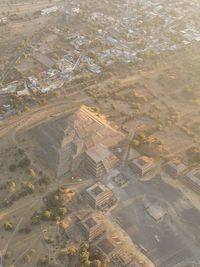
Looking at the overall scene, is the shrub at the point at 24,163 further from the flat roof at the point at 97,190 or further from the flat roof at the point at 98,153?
the flat roof at the point at 97,190

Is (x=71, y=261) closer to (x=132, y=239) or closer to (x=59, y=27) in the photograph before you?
(x=132, y=239)

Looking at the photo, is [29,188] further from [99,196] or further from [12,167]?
[99,196]

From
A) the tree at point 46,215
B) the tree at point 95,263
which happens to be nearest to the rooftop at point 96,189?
the tree at point 46,215

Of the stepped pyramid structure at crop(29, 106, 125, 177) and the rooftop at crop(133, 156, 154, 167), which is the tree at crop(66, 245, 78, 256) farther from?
the rooftop at crop(133, 156, 154, 167)

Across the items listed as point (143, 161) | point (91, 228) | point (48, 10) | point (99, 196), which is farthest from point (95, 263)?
point (48, 10)

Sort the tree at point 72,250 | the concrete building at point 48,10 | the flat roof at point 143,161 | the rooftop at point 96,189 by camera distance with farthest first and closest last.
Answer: the concrete building at point 48,10 → the flat roof at point 143,161 → the rooftop at point 96,189 → the tree at point 72,250

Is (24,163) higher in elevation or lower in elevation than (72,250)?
higher
